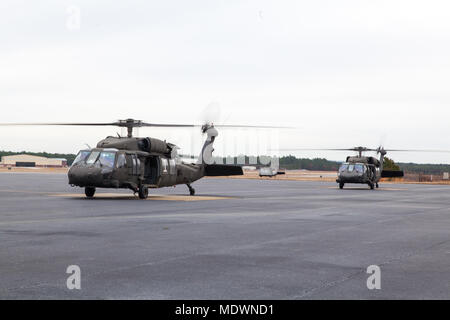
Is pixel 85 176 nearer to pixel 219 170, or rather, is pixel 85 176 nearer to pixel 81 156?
pixel 81 156

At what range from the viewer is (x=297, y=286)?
26.3ft

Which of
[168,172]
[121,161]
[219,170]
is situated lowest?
[168,172]

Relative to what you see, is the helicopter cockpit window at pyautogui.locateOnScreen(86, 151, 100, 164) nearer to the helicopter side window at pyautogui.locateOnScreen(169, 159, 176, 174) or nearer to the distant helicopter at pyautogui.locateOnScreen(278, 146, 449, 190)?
A: the helicopter side window at pyautogui.locateOnScreen(169, 159, 176, 174)

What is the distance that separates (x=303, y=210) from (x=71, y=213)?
873 centimetres

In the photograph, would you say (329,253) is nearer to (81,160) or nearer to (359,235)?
(359,235)

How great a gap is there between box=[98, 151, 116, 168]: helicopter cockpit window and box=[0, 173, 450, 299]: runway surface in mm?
7583

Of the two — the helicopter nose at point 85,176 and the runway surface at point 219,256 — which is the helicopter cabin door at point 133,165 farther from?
the runway surface at point 219,256

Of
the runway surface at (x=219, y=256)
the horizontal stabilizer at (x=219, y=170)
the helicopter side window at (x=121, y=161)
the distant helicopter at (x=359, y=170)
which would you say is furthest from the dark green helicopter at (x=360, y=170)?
the runway surface at (x=219, y=256)

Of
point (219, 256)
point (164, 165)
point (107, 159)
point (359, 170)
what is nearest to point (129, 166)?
point (107, 159)

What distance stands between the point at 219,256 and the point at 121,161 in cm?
1759

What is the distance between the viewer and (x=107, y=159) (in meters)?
27.3

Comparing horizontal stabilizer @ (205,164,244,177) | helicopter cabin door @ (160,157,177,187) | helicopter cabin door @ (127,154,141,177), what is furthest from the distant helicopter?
helicopter cabin door @ (127,154,141,177)

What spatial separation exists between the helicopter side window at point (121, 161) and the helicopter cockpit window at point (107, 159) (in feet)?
0.88
